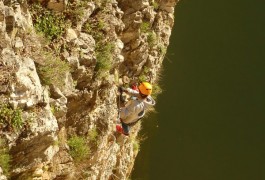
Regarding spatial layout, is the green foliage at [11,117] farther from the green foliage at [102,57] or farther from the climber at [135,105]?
the climber at [135,105]

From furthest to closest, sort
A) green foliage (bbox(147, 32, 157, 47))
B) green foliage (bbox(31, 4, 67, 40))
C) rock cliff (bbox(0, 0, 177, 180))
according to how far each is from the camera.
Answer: green foliage (bbox(147, 32, 157, 47))
green foliage (bbox(31, 4, 67, 40))
rock cliff (bbox(0, 0, 177, 180))

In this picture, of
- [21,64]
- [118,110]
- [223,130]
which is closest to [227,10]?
[223,130]

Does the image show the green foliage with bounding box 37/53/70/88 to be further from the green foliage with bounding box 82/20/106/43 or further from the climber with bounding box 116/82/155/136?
the climber with bounding box 116/82/155/136

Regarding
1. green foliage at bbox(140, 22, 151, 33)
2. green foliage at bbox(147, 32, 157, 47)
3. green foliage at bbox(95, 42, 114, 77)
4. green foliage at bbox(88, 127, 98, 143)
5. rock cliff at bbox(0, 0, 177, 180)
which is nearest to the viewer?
rock cliff at bbox(0, 0, 177, 180)

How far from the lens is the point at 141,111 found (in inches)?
309

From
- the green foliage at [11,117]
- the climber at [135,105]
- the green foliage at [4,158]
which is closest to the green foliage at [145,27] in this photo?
the climber at [135,105]

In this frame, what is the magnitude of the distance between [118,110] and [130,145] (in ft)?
6.77

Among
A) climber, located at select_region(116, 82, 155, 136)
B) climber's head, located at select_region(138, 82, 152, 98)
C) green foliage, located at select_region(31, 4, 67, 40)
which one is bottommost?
climber, located at select_region(116, 82, 155, 136)

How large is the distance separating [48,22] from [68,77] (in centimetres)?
84

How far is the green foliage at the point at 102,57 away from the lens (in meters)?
6.80

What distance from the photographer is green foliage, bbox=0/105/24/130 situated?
15.3 ft

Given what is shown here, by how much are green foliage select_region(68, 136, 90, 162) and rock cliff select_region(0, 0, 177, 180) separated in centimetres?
2

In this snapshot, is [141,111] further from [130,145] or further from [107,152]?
[130,145]

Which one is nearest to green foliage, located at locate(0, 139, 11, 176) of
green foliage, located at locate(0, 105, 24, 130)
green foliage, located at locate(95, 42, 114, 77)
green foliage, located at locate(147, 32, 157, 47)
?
green foliage, located at locate(0, 105, 24, 130)
